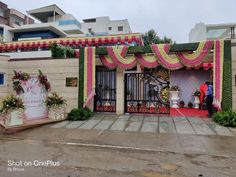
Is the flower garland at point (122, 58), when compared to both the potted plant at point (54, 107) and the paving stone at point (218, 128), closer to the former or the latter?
the potted plant at point (54, 107)

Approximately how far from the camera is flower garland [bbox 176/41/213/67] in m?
8.45

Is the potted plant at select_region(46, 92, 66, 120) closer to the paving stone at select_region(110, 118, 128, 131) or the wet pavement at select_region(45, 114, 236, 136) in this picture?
the wet pavement at select_region(45, 114, 236, 136)

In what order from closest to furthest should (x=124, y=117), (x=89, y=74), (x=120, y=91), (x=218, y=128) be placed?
(x=218, y=128) → (x=124, y=117) → (x=89, y=74) → (x=120, y=91)

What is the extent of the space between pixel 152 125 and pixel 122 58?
3.54 meters

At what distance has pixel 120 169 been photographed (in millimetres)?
3812

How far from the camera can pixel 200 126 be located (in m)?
7.33

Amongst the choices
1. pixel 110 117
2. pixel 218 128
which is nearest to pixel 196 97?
pixel 218 128

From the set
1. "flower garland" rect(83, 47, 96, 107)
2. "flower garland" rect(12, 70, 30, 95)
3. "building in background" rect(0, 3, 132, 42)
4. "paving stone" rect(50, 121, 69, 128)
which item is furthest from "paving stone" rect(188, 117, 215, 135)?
"building in background" rect(0, 3, 132, 42)

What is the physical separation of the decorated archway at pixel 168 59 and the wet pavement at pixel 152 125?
1.28 meters

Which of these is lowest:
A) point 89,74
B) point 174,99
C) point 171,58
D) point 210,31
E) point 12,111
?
point 12,111

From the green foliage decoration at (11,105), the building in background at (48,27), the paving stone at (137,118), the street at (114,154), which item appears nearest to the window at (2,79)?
the green foliage decoration at (11,105)

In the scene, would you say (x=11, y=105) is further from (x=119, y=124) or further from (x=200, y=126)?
(x=200, y=126)

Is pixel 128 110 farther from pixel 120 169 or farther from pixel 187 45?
pixel 120 169

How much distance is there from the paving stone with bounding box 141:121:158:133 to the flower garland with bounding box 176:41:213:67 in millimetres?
3106
